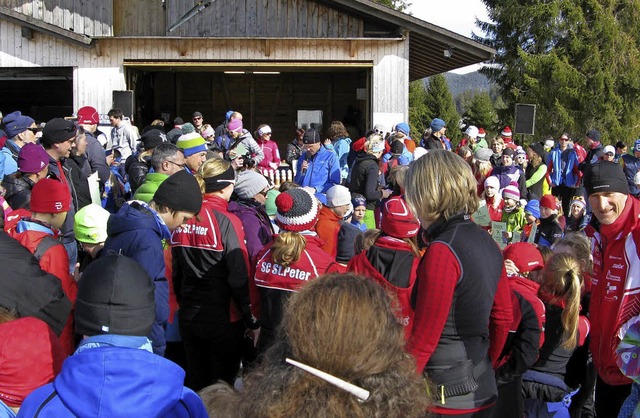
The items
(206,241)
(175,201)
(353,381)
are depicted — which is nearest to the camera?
(353,381)

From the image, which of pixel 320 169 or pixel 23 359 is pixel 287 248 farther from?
pixel 320 169

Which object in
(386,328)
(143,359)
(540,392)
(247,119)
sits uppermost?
(247,119)

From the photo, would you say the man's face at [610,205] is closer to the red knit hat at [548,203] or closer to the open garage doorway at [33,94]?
A: the red knit hat at [548,203]

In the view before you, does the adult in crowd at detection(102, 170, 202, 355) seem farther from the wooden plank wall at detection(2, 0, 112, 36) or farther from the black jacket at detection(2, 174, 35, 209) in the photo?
the wooden plank wall at detection(2, 0, 112, 36)

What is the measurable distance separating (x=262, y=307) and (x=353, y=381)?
283 centimetres

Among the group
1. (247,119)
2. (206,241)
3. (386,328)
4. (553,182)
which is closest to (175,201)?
(206,241)

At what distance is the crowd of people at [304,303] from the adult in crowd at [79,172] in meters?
0.87

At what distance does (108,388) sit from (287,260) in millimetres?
2295

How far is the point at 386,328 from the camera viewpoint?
2137 mm

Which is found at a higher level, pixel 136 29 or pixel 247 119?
pixel 136 29

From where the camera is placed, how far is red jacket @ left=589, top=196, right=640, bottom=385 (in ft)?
14.2

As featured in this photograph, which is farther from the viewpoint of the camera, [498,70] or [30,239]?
[498,70]

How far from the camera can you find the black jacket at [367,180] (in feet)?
31.9

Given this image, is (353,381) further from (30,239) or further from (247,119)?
(247,119)
